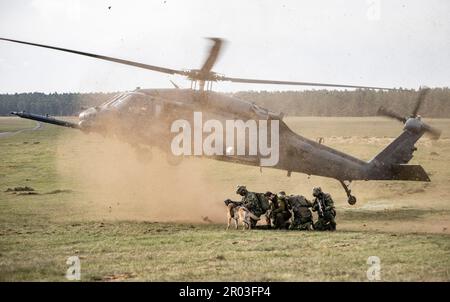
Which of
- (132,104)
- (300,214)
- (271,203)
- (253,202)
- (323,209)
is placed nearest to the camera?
(323,209)

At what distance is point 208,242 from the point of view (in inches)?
455

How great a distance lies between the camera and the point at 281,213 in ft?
45.8

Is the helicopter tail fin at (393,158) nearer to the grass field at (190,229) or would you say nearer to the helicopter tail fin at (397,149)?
the helicopter tail fin at (397,149)

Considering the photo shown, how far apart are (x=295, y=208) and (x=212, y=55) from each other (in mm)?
4679

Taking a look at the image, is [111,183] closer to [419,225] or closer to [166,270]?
[419,225]

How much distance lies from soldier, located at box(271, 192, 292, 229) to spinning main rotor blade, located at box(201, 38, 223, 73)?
403 centimetres

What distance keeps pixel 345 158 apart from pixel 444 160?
711 inches

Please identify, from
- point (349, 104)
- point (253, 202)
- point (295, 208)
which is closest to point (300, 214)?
point (295, 208)

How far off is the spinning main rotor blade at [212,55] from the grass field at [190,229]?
4.48m

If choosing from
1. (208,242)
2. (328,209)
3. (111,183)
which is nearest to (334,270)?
(208,242)

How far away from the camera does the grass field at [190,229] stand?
8711mm

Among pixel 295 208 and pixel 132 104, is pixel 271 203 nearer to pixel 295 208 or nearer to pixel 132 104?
pixel 295 208

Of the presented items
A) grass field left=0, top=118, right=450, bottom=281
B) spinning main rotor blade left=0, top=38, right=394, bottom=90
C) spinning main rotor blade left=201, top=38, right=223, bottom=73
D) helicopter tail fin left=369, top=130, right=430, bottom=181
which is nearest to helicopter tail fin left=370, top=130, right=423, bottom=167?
helicopter tail fin left=369, top=130, right=430, bottom=181

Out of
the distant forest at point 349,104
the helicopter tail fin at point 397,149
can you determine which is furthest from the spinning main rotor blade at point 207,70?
the distant forest at point 349,104
